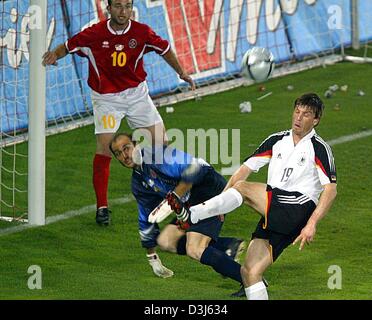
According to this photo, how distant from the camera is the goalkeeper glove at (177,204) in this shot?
973cm

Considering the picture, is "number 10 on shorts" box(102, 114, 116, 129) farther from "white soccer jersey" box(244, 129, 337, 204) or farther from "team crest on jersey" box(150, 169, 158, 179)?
"white soccer jersey" box(244, 129, 337, 204)

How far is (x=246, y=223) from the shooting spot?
40.0 feet

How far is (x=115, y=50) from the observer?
40.6 ft

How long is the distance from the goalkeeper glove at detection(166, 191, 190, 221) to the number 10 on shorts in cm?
268

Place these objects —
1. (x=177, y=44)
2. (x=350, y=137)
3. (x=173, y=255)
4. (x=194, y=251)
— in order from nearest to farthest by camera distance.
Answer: (x=194, y=251)
(x=173, y=255)
(x=350, y=137)
(x=177, y=44)

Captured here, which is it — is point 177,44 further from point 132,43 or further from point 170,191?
point 170,191

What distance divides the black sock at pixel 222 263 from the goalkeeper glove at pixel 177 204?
36cm

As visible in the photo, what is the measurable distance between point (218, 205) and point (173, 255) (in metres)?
1.61

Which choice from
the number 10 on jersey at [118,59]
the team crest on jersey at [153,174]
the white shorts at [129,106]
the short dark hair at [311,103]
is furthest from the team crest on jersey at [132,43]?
the short dark hair at [311,103]

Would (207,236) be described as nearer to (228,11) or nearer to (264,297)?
(264,297)

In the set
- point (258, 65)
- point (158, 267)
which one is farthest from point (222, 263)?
point (258, 65)
